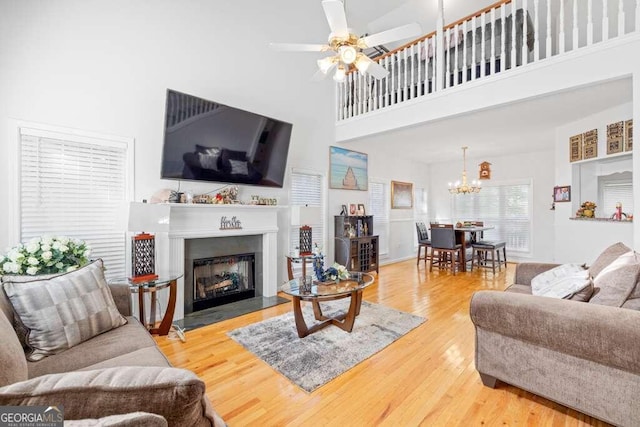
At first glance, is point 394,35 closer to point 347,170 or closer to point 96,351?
point 96,351

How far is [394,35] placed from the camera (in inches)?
90.5

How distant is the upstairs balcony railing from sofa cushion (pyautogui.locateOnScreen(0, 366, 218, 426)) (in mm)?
4215

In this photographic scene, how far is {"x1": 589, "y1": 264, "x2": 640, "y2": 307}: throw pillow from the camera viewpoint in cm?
171

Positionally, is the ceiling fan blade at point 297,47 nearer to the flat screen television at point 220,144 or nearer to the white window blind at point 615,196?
the flat screen television at point 220,144

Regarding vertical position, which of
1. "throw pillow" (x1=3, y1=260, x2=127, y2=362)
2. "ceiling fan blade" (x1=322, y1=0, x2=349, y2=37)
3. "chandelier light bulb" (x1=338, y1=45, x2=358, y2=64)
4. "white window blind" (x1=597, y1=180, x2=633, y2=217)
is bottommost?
"throw pillow" (x1=3, y1=260, x2=127, y2=362)

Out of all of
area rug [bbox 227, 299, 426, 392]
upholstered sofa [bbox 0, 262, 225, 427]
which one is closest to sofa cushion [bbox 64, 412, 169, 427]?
upholstered sofa [bbox 0, 262, 225, 427]

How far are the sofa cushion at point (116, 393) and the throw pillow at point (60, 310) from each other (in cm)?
124

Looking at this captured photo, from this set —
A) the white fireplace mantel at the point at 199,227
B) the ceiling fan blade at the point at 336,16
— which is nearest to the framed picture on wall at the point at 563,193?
the ceiling fan blade at the point at 336,16

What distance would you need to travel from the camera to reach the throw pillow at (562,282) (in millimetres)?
1894

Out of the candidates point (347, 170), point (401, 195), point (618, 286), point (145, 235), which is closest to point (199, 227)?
point (145, 235)

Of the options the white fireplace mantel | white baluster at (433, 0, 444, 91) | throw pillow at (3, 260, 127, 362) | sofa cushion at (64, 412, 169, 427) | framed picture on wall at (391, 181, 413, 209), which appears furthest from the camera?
framed picture on wall at (391, 181, 413, 209)

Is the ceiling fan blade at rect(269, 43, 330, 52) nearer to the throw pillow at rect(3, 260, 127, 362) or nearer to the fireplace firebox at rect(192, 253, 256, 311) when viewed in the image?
the throw pillow at rect(3, 260, 127, 362)

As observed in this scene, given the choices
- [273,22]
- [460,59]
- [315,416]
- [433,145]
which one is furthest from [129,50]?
[433,145]

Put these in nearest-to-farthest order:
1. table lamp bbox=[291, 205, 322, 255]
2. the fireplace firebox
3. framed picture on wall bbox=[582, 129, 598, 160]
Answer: the fireplace firebox < framed picture on wall bbox=[582, 129, 598, 160] < table lamp bbox=[291, 205, 322, 255]
